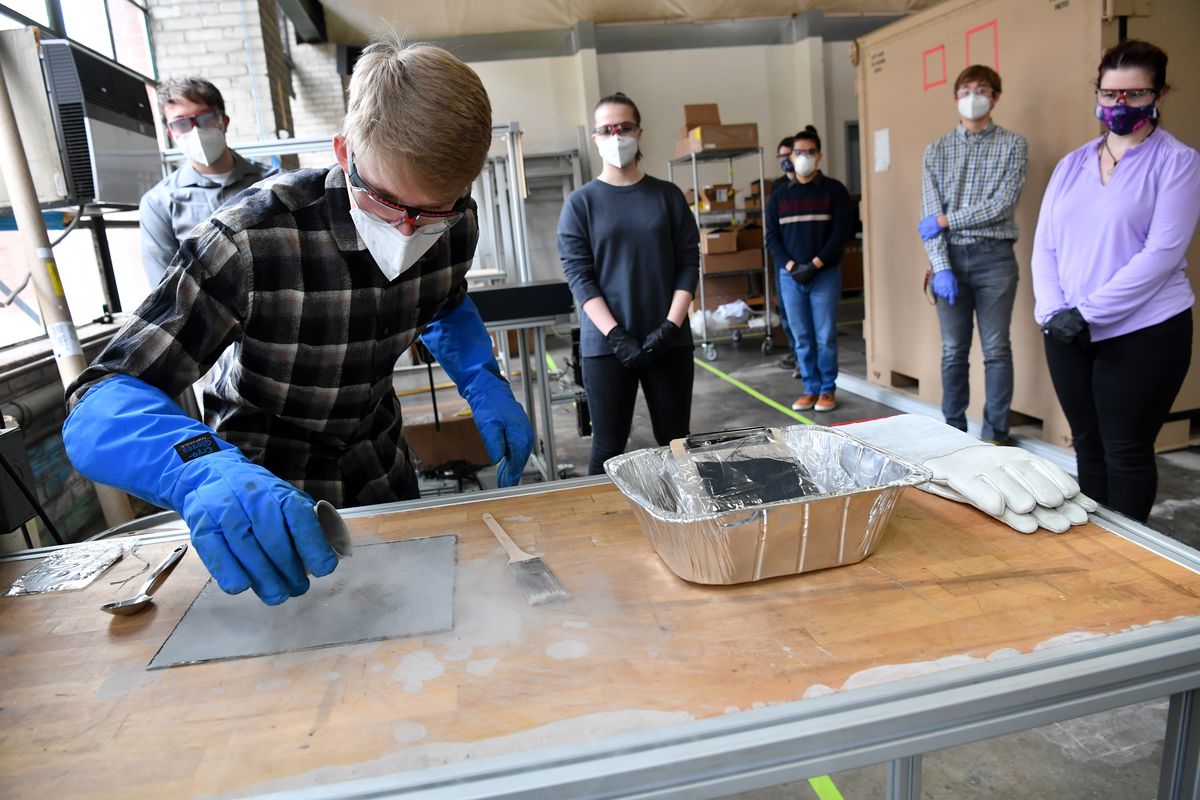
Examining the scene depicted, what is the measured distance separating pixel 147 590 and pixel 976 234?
124 inches

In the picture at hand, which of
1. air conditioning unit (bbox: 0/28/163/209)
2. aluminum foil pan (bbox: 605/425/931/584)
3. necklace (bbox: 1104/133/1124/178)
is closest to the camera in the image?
aluminum foil pan (bbox: 605/425/931/584)

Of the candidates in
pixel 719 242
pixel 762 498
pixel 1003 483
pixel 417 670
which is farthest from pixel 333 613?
pixel 719 242

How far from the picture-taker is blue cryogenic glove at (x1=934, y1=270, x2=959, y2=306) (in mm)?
3094

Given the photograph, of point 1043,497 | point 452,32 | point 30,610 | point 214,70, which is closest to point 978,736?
point 1043,497

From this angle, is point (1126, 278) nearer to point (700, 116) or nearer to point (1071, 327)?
point (1071, 327)

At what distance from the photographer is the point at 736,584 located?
914mm

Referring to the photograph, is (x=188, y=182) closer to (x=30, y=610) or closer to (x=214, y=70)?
(x=30, y=610)

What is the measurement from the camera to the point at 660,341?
233cm

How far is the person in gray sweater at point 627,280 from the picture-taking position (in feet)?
7.71

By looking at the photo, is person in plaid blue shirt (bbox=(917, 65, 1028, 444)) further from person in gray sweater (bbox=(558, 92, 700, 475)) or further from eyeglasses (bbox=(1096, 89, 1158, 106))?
person in gray sweater (bbox=(558, 92, 700, 475))

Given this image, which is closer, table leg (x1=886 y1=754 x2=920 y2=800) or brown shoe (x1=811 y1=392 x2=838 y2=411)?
table leg (x1=886 y1=754 x2=920 y2=800)

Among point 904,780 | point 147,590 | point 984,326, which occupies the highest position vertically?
point 147,590

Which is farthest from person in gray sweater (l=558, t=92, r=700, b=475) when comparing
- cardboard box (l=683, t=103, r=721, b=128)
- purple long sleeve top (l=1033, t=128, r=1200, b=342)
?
cardboard box (l=683, t=103, r=721, b=128)

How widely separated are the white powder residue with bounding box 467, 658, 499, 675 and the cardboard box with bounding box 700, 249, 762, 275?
597cm
